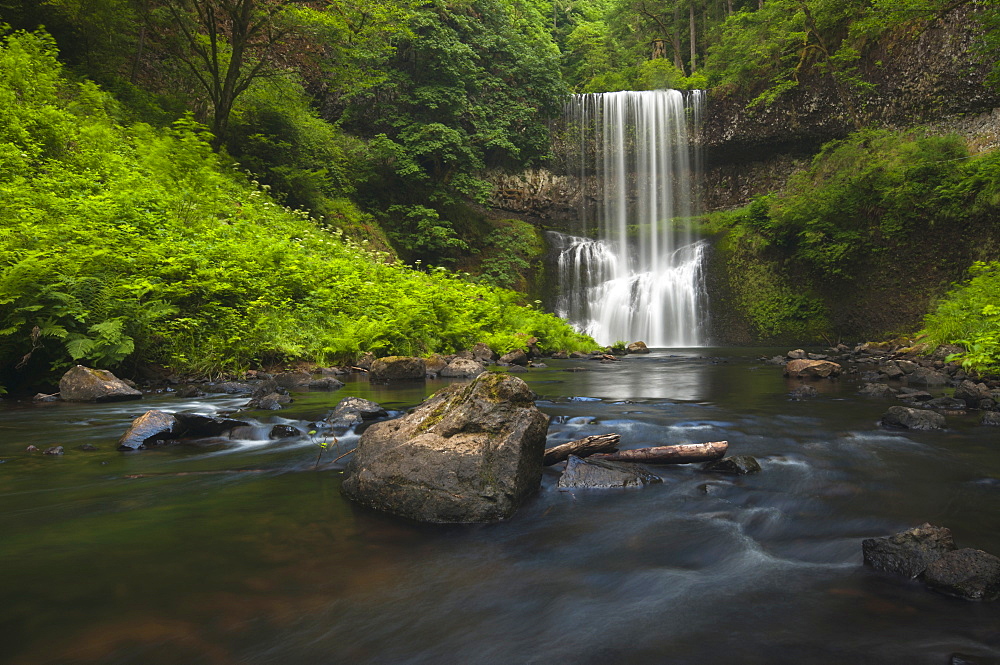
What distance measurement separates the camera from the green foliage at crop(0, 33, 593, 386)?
23.6 feet

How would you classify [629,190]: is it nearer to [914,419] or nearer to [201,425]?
[914,419]

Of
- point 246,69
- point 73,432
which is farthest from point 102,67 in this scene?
point 73,432

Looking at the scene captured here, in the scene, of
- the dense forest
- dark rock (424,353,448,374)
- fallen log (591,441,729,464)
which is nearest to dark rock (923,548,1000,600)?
fallen log (591,441,729,464)

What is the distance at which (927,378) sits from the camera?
861 cm

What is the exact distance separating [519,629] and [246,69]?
2238 centimetres

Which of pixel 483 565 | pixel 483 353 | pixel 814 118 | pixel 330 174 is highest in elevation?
pixel 814 118

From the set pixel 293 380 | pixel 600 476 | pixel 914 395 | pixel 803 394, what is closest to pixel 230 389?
pixel 293 380

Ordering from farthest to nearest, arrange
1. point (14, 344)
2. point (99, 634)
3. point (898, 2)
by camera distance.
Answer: point (898, 2)
point (14, 344)
point (99, 634)

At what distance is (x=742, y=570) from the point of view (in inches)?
101

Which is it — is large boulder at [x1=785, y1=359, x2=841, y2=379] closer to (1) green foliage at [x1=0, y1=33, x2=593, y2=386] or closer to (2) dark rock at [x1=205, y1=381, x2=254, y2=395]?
(1) green foliage at [x1=0, y1=33, x2=593, y2=386]

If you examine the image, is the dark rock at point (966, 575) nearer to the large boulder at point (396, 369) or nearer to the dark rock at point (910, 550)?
the dark rock at point (910, 550)

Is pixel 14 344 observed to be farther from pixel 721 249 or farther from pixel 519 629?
pixel 721 249

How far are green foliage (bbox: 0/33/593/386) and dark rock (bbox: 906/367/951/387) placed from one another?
8427mm

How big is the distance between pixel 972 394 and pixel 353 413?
23.9 ft
